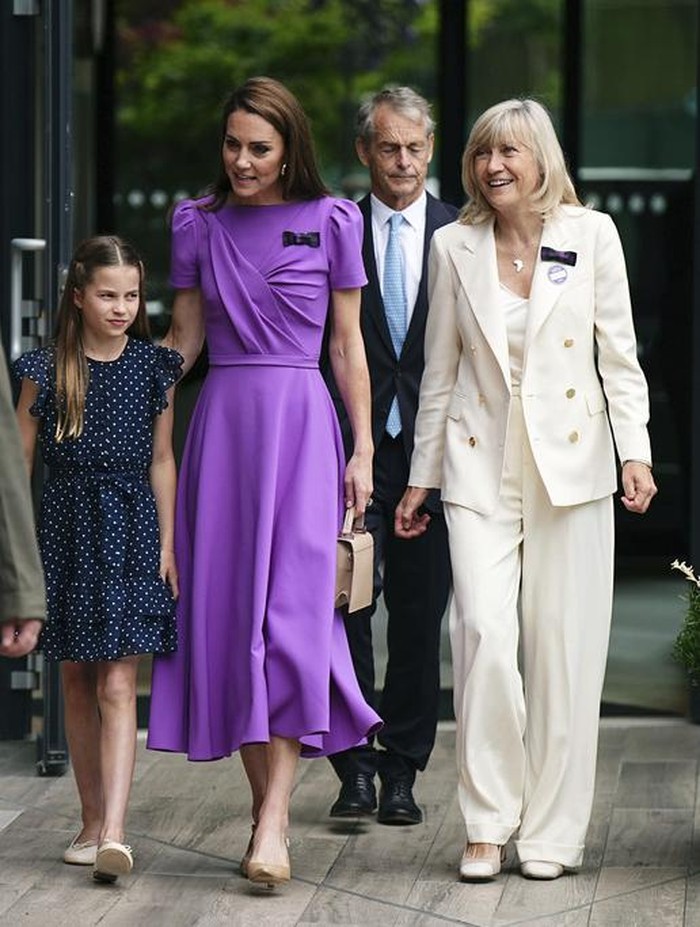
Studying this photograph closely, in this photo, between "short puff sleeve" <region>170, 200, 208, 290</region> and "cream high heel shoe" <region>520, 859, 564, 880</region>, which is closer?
"cream high heel shoe" <region>520, 859, 564, 880</region>

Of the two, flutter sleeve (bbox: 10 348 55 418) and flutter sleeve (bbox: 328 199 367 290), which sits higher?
flutter sleeve (bbox: 328 199 367 290)

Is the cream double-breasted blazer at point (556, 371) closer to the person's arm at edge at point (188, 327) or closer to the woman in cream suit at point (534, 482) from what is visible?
the woman in cream suit at point (534, 482)

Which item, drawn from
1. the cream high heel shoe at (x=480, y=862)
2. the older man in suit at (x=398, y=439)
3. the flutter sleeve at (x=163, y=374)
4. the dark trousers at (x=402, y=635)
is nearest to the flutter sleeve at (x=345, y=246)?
the flutter sleeve at (x=163, y=374)

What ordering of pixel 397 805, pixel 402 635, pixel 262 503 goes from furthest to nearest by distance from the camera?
1. pixel 402 635
2. pixel 397 805
3. pixel 262 503

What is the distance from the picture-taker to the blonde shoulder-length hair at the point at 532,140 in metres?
5.24

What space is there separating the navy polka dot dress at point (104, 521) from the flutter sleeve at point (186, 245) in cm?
24

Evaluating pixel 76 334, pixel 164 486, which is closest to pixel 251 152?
pixel 76 334

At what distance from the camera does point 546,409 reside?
17.2 feet

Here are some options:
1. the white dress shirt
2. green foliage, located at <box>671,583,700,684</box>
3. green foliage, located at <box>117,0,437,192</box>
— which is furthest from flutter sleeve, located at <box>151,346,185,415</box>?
green foliage, located at <box>117,0,437,192</box>

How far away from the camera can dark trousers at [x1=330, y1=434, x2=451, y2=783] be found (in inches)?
232

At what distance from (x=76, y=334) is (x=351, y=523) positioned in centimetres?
79

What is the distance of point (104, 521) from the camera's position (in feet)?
17.1

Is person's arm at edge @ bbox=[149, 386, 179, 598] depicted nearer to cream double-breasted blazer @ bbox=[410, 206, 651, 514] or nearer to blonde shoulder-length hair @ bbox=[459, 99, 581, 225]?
cream double-breasted blazer @ bbox=[410, 206, 651, 514]

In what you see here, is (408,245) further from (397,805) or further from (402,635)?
(397,805)
